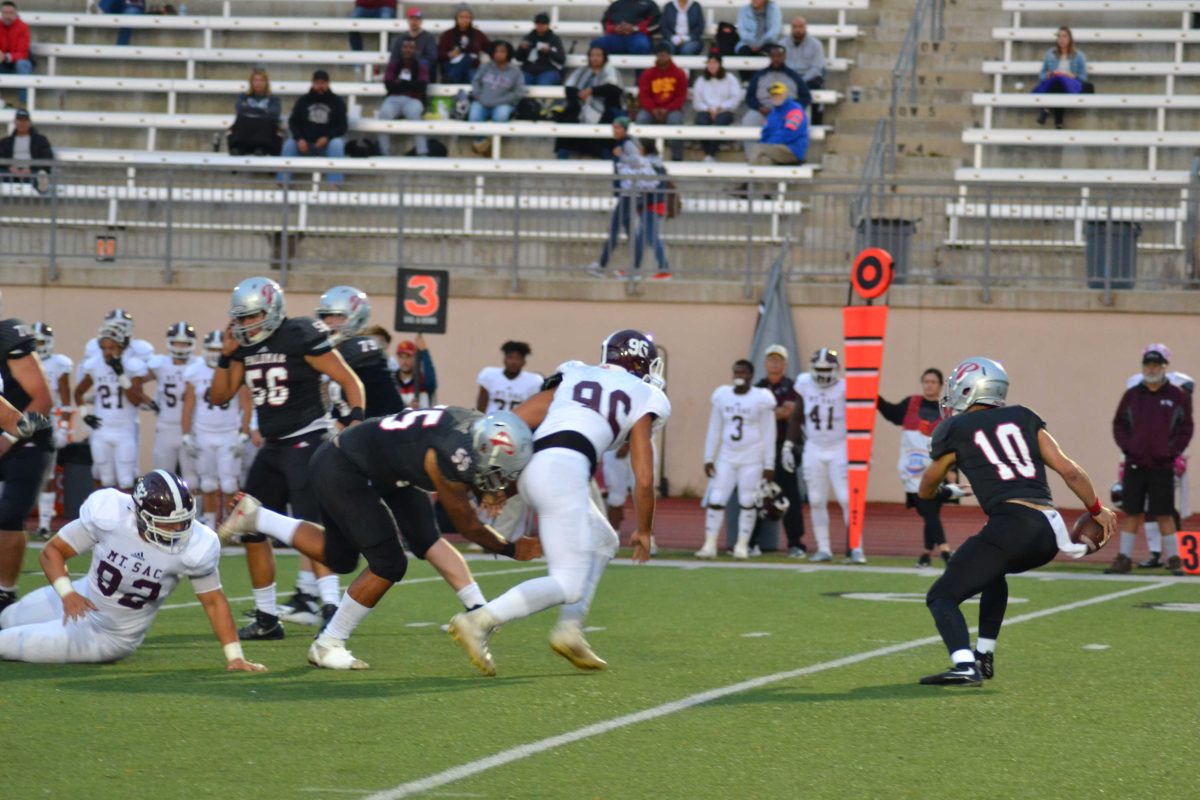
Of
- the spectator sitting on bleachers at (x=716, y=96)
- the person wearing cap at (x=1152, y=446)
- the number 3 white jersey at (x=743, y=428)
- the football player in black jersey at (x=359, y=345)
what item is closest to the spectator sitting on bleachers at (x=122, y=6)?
the spectator sitting on bleachers at (x=716, y=96)

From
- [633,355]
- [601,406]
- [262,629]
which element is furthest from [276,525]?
[633,355]

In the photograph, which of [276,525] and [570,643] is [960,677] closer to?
[570,643]

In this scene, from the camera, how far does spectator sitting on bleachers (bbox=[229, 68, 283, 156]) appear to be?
21.3 meters

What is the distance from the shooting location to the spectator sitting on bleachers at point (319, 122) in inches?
835

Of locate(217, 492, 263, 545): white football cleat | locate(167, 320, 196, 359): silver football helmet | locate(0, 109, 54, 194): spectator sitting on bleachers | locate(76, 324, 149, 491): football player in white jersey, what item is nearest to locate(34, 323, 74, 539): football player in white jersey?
locate(76, 324, 149, 491): football player in white jersey

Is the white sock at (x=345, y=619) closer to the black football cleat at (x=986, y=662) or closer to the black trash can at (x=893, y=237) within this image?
the black football cleat at (x=986, y=662)

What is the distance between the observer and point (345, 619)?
7.93 m

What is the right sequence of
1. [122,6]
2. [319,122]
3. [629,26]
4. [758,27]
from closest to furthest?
[319,122] → [758,27] → [629,26] → [122,6]

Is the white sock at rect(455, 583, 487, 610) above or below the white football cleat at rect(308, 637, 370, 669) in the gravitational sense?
above

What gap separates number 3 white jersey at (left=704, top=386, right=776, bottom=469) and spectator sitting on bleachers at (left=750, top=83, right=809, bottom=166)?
6170 millimetres

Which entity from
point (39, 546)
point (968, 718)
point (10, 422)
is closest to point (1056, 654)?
point (968, 718)

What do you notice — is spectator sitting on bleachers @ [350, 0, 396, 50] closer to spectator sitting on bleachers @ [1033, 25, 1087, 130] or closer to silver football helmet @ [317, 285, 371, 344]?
spectator sitting on bleachers @ [1033, 25, 1087, 130]

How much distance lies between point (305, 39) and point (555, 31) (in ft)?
11.8

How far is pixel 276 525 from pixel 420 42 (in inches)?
591
